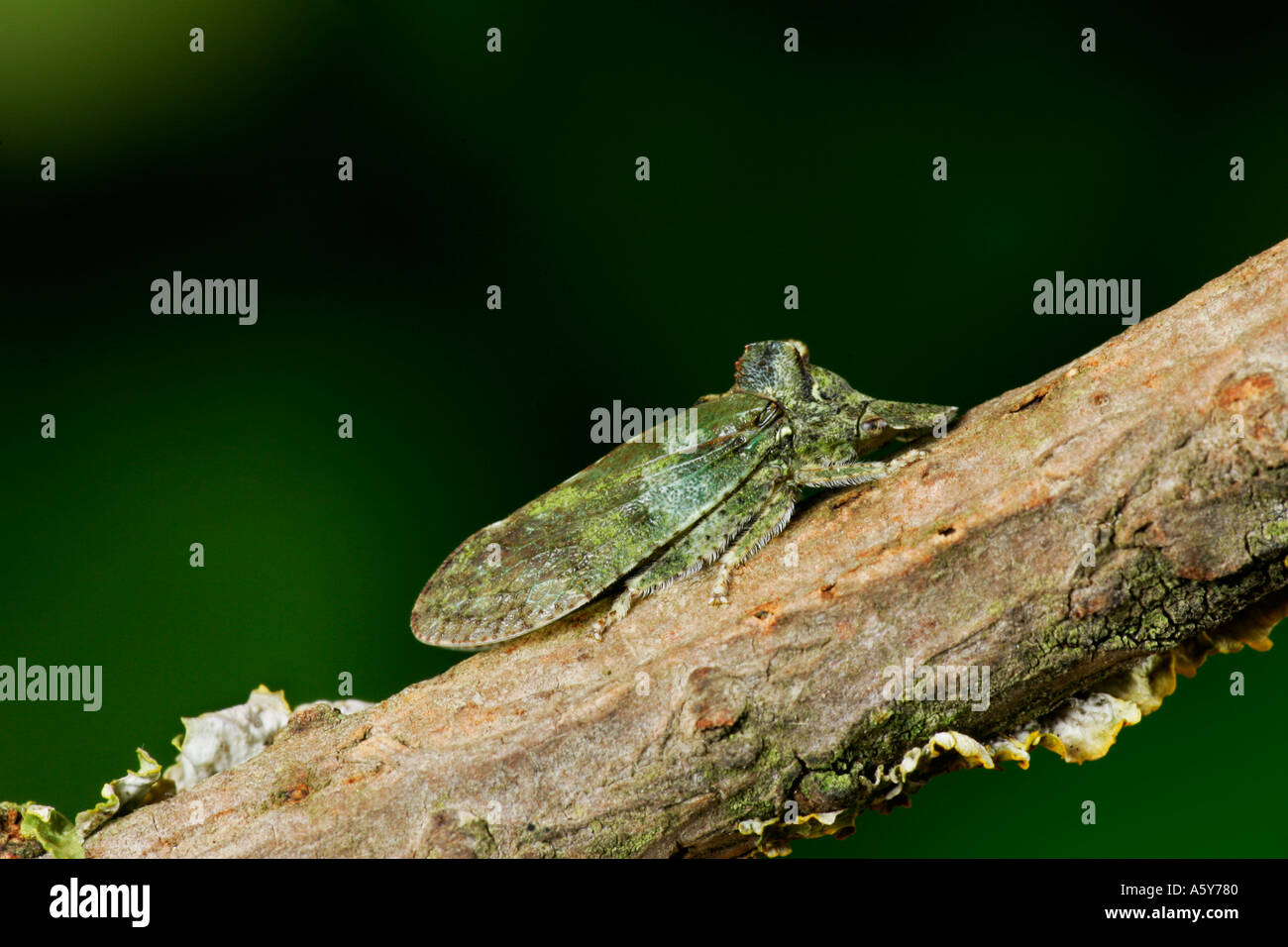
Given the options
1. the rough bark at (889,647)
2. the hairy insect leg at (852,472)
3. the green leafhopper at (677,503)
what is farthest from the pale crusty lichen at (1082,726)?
the hairy insect leg at (852,472)

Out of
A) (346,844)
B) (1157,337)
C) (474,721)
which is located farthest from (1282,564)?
(346,844)

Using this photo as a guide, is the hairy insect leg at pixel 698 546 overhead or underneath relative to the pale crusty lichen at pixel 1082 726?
overhead

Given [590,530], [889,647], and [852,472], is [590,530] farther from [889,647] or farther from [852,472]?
[889,647]

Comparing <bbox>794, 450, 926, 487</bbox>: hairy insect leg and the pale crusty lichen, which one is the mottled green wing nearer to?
<bbox>794, 450, 926, 487</bbox>: hairy insect leg

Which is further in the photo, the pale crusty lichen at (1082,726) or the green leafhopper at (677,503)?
the green leafhopper at (677,503)

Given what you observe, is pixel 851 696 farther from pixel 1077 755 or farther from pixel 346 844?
pixel 346 844

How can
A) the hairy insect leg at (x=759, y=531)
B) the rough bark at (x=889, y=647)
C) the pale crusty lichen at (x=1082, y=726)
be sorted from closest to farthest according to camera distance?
the rough bark at (x=889, y=647), the pale crusty lichen at (x=1082, y=726), the hairy insect leg at (x=759, y=531)

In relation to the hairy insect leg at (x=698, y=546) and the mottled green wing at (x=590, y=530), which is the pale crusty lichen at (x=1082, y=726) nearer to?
the hairy insect leg at (x=698, y=546)

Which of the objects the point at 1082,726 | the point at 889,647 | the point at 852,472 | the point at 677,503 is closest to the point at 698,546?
the point at 677,503
